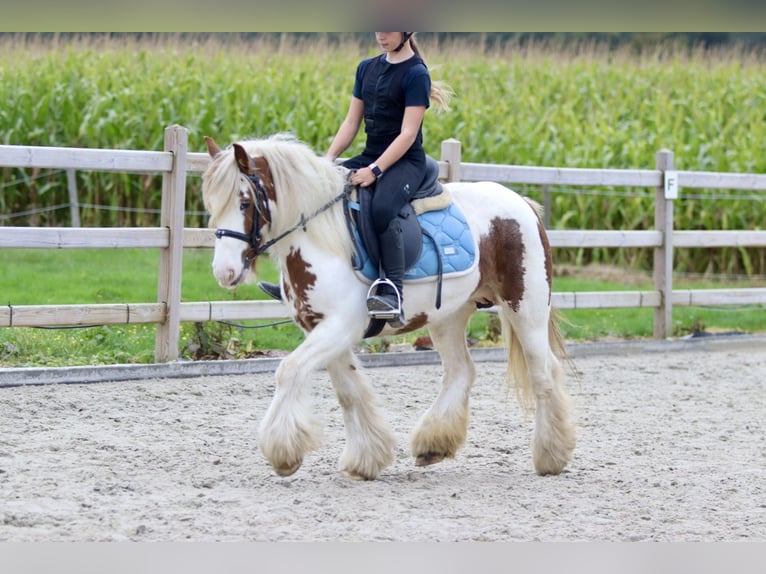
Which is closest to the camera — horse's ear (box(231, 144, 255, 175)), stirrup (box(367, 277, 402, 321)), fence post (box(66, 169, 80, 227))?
horse's ear (box(231, 144, 255, 175))

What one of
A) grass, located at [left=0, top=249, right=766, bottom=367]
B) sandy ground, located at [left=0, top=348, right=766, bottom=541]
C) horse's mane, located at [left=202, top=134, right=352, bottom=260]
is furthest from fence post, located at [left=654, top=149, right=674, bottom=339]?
horse's mane, located at [left=202, top=134, right=352, bottom=260]

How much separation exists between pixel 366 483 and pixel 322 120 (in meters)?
9.69

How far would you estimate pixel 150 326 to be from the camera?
28.3 feet

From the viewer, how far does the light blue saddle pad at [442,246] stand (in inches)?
174

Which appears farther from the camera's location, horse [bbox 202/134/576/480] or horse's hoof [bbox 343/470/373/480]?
horse's hoof [bbox 343/470/373/480]

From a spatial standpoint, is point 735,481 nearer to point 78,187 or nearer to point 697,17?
point 697,17

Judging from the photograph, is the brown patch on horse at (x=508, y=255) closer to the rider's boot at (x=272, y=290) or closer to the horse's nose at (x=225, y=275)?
the rider's boot at (x=272, y=290)

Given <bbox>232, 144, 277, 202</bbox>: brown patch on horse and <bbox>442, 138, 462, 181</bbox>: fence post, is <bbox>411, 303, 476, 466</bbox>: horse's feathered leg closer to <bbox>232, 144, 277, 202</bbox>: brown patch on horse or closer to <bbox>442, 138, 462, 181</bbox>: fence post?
<bbox>232, 144, 277, 202</bbox>: brown patch on horse

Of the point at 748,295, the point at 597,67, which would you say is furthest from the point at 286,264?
the point at 597,67

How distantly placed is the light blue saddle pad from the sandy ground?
980mm

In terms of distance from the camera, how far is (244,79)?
14.4 m

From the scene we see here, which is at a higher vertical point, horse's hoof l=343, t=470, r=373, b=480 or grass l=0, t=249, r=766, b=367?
grass l=0, t=249, r=766, b=367

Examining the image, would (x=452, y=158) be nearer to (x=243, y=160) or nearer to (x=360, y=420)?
(x=360, y=420)

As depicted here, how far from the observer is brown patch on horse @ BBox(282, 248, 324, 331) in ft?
13.9
